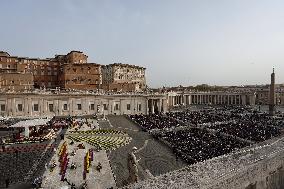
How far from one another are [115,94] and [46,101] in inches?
643

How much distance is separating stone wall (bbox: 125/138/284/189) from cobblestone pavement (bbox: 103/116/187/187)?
6470 mm

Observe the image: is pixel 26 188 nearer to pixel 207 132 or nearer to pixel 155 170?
pixel 155 170

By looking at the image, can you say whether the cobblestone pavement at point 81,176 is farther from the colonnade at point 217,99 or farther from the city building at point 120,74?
the colonnade at point 217,99

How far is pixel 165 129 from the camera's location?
5047 cm

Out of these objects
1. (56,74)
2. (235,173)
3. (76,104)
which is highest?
(56,74)

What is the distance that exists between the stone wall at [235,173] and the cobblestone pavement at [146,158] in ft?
21.2

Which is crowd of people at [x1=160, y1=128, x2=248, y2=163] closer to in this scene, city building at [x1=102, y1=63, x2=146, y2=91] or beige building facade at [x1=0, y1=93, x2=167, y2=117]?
beige building facade at [x1=0, y1=93, x2=167, y2=117]

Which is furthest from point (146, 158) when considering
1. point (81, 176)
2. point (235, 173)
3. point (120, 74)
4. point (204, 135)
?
point (120, 74)

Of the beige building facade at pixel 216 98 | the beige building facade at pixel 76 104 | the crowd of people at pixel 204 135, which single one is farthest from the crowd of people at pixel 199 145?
the beige building facade at pixel 216 98

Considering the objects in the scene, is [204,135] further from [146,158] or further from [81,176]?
[81,176]

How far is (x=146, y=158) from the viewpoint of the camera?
34.1 m

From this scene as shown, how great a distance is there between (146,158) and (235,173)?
13242mm

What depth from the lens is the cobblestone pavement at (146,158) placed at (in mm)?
29150

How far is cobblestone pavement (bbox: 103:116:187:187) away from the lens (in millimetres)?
29150
